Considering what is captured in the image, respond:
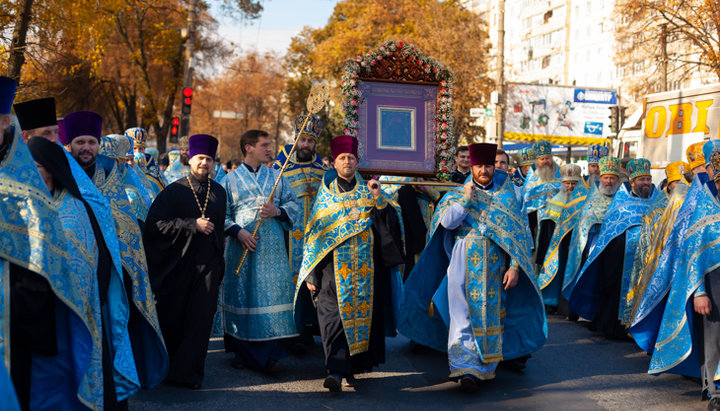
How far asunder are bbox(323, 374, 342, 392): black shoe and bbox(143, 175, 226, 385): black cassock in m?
1.09

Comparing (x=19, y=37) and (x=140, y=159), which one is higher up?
(x=19, y=37)

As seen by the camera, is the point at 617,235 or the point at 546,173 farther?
the point at 546,173

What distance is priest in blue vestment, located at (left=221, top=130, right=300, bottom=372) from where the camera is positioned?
7516 mm

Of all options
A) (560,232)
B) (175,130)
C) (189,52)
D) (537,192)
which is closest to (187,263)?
(560,232)

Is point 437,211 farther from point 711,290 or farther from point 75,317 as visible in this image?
point 75,317

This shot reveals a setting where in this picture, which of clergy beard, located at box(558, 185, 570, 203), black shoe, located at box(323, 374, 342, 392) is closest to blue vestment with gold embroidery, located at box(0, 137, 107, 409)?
black shoe, located at box(323, 374, 342, 392)

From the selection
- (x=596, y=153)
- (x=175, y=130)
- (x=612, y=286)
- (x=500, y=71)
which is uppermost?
(x=500, y=71)

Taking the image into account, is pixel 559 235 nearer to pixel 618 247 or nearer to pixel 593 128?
pixel 618 247

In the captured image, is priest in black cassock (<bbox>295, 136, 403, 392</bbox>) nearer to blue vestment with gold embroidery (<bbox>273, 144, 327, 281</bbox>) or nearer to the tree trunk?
blue vestment with gold embroidery (<bbox>273, 144, 327, 281</bbox>)

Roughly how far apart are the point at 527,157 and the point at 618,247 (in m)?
4.38

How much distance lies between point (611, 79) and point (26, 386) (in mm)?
55338

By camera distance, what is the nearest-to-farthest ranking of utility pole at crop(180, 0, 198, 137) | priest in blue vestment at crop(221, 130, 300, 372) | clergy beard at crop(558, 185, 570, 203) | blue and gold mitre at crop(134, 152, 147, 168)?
priest in blue vestment at crop(221, 130, 300, 372)
blue and gold mitre at crop(134, 152, 147, 168)
clergy beard at crop(558, 185, 570, 203)
utility pole at crop(180, 0, 198, 137)

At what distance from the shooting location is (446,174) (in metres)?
7.93

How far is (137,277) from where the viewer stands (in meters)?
5.97
